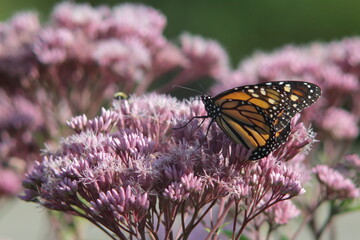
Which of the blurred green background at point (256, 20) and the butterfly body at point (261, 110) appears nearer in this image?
the butterfly body at point (261, 110)

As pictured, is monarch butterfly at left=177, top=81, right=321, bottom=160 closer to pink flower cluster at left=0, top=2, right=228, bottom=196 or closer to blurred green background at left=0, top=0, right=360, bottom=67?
pink flower cluster at left=0, top=2, right=228, bottom=196

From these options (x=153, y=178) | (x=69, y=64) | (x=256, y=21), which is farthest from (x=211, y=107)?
(x=256, y=21)

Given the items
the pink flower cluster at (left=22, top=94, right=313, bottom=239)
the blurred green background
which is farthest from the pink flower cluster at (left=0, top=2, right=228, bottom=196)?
the blurred green background

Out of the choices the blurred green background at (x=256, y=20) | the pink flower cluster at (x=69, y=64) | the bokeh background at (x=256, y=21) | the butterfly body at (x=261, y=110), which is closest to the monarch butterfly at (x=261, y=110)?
the butterfly body at (x=261, y=110)

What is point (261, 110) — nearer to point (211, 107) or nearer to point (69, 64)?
point (211, 107)

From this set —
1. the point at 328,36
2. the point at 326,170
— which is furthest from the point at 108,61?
the point at 328,36

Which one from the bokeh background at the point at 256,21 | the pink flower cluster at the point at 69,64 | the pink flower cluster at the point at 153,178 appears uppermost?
the bokeh background at the point at 256,21

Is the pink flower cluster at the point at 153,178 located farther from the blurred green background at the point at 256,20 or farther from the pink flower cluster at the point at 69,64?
the blurred green background at the point at 256,20
